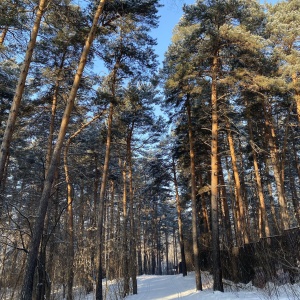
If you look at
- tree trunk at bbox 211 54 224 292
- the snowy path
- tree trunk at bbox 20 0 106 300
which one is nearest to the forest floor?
the snowy path

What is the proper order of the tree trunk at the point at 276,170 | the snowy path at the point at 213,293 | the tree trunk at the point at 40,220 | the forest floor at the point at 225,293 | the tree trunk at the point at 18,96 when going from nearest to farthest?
the tree trunk at the point at 40,220 → the tree trunk at the point at 18,96 → the snowy path at the point at 213,293 → the forest floor at the point at 225,293 → the tree trunk at the point at 276,170

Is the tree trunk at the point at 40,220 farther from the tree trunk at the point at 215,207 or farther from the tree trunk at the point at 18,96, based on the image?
the tree trunk at the point at 215,207

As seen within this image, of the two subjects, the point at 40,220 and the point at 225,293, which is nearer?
the point at 40,220

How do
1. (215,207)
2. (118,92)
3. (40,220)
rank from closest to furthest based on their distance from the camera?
(40,220), (215,207), (118,92)

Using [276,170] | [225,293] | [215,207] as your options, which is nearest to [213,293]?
[225,293]

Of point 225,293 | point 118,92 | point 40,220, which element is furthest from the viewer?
point 118,92

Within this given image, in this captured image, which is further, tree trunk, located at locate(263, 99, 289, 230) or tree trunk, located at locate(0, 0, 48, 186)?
tree trunk, located at locate(263, 99, 289, 230)

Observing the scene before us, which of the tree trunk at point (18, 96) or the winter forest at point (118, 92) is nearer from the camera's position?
the tree trunk at point (18, 96)

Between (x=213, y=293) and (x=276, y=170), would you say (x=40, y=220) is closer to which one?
(x=213, y=293)

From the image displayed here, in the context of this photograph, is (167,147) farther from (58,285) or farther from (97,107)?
(58,285)

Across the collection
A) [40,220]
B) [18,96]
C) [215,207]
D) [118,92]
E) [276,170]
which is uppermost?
[118,92]

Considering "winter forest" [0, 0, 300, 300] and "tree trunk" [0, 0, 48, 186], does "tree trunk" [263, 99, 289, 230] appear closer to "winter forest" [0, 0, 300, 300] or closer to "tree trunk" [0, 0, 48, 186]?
"winter forest" [0, 0, 300, 300]

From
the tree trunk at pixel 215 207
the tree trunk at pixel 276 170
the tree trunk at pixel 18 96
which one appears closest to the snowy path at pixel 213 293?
the tree trunk at pixel 215 207

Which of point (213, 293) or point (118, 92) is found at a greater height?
point (118, 92)
